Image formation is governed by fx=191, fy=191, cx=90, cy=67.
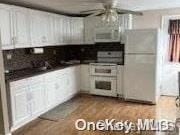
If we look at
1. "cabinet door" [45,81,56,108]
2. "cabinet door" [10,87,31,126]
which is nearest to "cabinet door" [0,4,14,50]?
"cabinet door" [10,87,31,126]

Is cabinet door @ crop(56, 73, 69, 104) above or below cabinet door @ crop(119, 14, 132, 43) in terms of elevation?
below

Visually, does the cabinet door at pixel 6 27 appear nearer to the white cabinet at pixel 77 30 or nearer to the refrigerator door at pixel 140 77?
the white cabinet at pixel 77 30

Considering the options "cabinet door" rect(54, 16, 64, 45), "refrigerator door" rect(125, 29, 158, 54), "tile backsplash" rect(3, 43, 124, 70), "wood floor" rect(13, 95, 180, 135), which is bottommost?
"wood floor" rect(13, 95, 180, 135)

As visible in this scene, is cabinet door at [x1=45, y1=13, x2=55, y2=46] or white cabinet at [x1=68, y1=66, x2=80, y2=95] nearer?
cabinet door at [x1=45, y1=13, x2=55, y2=46]

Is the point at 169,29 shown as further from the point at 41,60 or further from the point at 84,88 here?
the point at 41,60

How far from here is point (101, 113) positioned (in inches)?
159

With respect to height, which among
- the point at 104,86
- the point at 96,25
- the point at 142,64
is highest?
the point at 96,25

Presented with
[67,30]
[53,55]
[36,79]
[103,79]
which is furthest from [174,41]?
[36,79]

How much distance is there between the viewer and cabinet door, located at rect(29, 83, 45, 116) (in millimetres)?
3619

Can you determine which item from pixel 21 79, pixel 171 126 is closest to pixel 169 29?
pixel 171 126

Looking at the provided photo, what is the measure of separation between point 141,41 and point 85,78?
1.87 m

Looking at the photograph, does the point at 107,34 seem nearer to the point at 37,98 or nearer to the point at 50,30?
the point at 50,30

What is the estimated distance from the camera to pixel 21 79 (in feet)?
10.9

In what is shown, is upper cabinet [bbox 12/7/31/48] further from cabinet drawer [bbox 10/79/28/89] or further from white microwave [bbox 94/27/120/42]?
white microwave [bbox 94/27/120/42]
